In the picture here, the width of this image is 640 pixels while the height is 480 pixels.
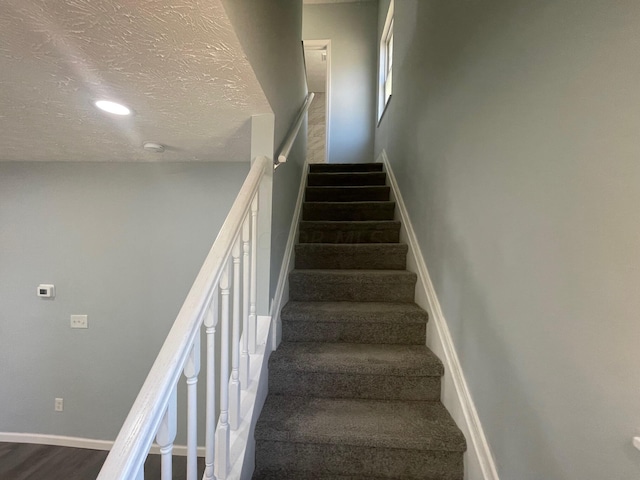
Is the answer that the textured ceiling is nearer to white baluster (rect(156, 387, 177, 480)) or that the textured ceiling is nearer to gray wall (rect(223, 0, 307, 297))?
gray wall (rect(223, 0, 307, 297))

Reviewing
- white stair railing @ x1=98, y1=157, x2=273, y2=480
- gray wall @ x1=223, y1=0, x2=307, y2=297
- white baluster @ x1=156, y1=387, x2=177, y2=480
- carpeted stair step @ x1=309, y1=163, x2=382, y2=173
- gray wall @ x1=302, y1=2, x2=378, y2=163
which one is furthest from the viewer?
gray wall @ x1=302, y1=2, x2=378, y2=163

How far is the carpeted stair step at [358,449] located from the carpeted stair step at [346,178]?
89.9 inches

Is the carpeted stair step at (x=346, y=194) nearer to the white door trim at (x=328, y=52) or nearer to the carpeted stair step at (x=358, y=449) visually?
the white door trim at (x=328, y=52)

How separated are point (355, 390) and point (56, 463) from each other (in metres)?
2.46

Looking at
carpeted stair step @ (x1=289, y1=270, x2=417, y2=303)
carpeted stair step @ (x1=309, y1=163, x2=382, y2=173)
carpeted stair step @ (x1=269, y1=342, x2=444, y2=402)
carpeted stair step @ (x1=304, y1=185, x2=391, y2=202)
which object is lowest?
carpeted stair step @ (x1=269, y1=342, x2=444, y2=402)

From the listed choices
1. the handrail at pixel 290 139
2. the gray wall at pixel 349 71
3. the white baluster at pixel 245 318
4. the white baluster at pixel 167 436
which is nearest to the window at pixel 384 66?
the gray wall at pixel 349 71

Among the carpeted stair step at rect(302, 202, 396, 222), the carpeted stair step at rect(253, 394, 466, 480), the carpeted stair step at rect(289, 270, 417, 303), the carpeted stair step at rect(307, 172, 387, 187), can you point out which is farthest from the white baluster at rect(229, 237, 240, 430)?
the carpeted stair step at rect(307, 172, 387, 187)

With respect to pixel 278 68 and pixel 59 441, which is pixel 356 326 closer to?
pixel 278 68

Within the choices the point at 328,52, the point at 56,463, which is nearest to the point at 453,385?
the point at 56,463

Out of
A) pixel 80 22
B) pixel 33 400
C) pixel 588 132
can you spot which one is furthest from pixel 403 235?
pixel 33 400

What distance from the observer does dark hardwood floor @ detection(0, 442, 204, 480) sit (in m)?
2.12

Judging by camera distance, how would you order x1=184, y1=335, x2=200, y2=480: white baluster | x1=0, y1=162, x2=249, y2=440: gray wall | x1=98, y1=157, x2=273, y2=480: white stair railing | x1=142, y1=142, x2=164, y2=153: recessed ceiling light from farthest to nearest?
x1=0, y1=162, x2=249, y2=440: gray wall → x1=142, y1=142, x2=164, y2=153: recessed ceiling light → x1=184, y1=335, x2=200, y2=480: white baluster → x1=98, y1=157, x2=273, y2=480: white stair railing

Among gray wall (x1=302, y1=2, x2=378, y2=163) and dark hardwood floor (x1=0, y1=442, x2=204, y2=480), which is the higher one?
gray wall (x1=302, y1=2, x2=378, y2=163)

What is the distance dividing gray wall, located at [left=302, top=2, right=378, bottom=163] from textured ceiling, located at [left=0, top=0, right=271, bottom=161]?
2933 millimetres
